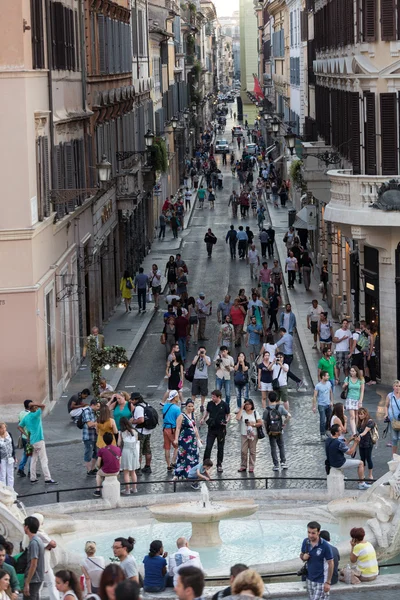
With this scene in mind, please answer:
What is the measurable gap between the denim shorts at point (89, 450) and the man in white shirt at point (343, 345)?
8.43 meters

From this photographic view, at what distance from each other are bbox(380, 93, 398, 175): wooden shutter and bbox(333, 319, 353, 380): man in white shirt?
10.8 ft

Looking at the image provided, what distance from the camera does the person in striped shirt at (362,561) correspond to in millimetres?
16766

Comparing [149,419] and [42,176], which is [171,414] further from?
[42,176]

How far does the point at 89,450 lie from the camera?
23.7 meters

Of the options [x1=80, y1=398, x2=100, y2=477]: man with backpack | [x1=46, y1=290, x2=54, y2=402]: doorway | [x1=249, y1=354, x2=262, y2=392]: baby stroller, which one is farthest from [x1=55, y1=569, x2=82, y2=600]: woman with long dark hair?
[x1=249, y1=354, x2=262, y2=392]: baby stroller

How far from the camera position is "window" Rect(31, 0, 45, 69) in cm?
2873

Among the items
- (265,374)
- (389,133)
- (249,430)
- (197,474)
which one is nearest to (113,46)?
(389,133)

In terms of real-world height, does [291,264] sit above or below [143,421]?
below

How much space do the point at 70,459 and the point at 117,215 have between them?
2248cm

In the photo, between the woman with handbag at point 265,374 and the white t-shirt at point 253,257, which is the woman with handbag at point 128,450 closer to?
the woman with handbag at point 265,374

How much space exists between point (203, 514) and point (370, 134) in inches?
580

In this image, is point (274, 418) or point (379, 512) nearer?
point (379, 512)

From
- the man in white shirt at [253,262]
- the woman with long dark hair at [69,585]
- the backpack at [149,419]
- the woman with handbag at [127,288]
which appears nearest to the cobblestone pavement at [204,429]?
the man in white shirt at [253,262]

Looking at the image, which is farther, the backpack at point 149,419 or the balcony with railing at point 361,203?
the balcony with railing at point 361,203
